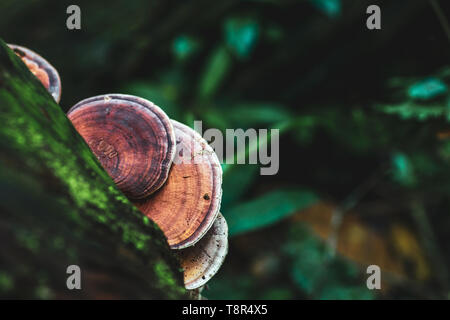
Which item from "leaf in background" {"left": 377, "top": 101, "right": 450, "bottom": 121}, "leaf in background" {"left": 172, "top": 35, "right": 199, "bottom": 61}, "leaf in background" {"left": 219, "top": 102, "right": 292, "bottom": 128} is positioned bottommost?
"leaf in background" {"left": 377, "top": 101, "right": 450, "bottom": 121}

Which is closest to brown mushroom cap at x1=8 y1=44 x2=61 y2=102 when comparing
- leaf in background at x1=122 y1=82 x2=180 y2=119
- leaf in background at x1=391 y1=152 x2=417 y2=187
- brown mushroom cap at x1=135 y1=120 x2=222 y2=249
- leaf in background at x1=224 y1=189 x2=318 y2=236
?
brown mushroom cap at x1=135 y1=120 x2=222 y2=249

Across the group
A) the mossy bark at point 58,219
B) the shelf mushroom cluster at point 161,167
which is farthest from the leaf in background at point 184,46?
the mossy bark at point 58,219

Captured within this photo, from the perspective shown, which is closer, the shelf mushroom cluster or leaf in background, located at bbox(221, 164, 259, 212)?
the shelf mushroom cluster

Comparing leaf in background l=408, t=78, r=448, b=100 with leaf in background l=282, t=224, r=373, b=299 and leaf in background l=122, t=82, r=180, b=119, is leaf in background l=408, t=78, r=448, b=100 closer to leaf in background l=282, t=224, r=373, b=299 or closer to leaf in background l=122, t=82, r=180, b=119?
leaf in background l=282, t=224, r=373, b=299

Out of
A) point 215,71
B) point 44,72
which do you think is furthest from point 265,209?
point 44,72
